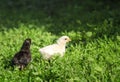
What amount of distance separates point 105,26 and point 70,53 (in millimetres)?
2845

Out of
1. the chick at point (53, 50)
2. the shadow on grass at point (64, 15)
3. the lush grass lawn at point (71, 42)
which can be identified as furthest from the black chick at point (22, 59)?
the shadow on grass at point (64, 15)

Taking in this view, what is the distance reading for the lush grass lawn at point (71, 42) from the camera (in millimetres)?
8281

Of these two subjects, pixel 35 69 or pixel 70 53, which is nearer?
pixel 35 69

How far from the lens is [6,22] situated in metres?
16.5

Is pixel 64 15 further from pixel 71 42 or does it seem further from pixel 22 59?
pixel 22 59

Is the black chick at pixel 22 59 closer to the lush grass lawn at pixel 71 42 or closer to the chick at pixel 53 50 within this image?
the lush grass lawn at pixel 71 42

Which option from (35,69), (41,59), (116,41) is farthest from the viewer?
(116,41)

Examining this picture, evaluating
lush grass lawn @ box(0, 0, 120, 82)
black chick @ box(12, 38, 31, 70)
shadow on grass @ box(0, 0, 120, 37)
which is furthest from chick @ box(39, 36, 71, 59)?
shadow on grass @ box(0, 0, 120, 37)

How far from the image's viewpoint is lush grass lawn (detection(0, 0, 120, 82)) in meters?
8.28

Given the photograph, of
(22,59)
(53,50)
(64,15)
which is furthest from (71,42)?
(64,15)

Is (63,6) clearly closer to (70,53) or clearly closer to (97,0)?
(97,0)

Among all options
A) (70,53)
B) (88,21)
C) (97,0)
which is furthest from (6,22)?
(70,53)

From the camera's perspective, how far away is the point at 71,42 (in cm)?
1138

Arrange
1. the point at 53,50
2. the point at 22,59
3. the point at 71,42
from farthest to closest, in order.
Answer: the point at 71,42
the point at 53,50
the point at 22,59
